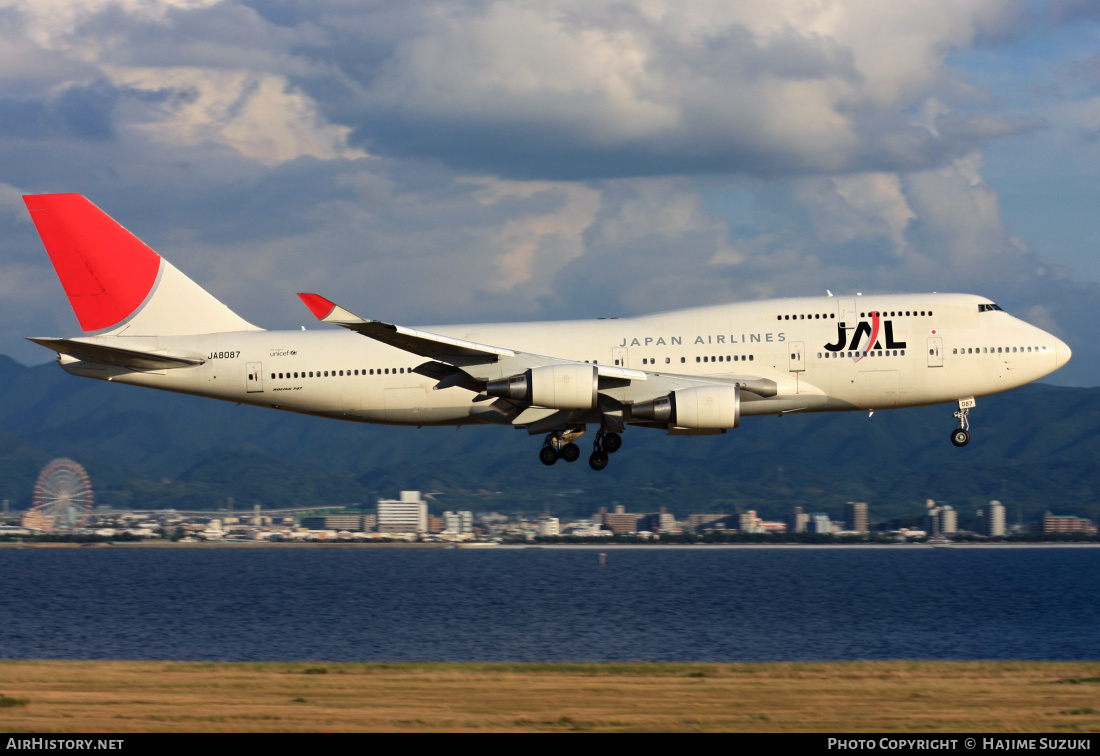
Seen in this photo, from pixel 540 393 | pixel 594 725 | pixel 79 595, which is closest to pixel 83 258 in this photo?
pixel 540 393

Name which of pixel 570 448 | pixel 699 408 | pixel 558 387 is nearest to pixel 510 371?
pixel 558 387

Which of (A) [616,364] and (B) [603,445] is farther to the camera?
(B) [603,445]

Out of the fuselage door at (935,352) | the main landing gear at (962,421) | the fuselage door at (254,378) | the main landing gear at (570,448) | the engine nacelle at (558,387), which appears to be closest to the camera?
the engine nacelle at (558,387)

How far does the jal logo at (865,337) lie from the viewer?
119 ft

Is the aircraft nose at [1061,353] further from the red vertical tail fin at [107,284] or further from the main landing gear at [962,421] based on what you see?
the red vertical tail fin at [107,284]

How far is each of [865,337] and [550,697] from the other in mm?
15869

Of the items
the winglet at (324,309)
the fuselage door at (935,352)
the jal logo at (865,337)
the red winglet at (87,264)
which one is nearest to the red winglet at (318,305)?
the winglet at (324,309)

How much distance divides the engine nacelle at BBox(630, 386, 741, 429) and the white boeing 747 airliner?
0.05 metres

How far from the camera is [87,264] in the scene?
41406 mm

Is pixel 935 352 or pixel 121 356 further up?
pixel 121 356

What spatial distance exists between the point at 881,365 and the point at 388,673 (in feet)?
64.1

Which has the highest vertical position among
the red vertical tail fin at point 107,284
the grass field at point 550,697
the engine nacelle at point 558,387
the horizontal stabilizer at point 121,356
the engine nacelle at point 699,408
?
the red vertical tail fin at point 107,284

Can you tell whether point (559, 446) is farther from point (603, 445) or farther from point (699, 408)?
point (699, 408)

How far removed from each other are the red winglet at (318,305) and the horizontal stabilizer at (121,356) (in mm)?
9523
